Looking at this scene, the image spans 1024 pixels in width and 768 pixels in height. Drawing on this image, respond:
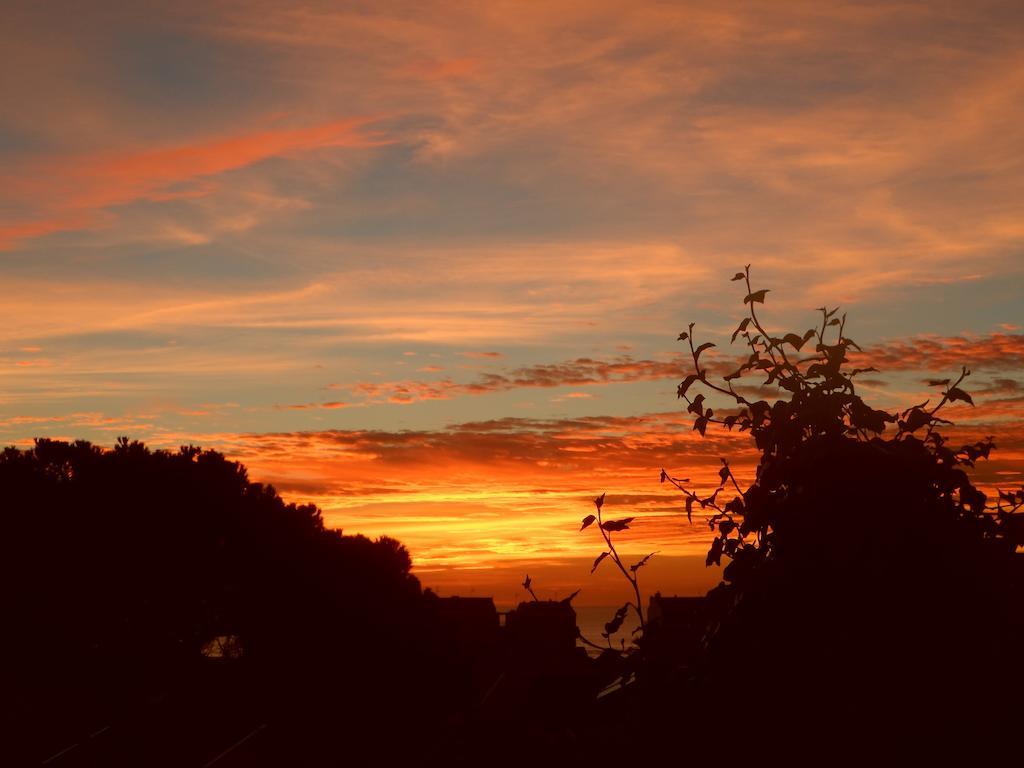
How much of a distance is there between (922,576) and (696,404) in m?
1.23

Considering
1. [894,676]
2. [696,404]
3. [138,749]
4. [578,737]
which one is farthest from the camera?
[138,749]

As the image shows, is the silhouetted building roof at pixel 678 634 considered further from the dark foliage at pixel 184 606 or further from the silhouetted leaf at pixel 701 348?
the dark foliage at pixel 184 606

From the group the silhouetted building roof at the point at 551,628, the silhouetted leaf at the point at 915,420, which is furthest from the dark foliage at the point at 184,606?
the silhouetted leaf at the point at 915,420

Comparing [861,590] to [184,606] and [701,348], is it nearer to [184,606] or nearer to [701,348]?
[701,348]

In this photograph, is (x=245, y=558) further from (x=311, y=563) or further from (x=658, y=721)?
(x=658, y=721)

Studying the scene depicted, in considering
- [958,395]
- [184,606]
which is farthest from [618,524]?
[184,606]

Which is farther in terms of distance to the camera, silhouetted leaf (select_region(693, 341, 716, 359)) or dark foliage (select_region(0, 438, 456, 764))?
dark foliage (select_region(0, 438, 456, 764))

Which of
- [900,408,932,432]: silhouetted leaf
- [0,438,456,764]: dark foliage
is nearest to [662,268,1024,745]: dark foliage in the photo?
[900,408,932,432]: silhouetted leaf

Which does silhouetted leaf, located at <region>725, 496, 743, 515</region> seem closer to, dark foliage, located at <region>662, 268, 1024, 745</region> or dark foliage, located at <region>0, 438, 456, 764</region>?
dark foliage, located at <region>662, 268, 1024, 745</region>

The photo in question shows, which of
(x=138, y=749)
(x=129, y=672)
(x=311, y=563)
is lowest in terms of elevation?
(x=138, y=749)

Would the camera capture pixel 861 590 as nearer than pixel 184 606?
Yes

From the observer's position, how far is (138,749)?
43625 mm

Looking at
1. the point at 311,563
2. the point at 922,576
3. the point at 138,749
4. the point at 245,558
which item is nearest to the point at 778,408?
the point at 922,576

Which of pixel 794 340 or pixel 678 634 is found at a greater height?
pixel 794 340
